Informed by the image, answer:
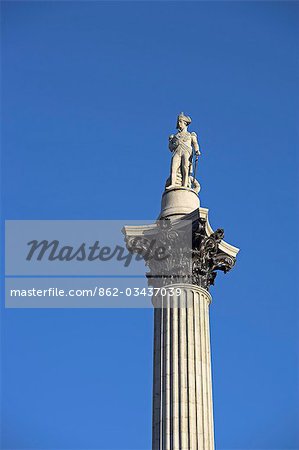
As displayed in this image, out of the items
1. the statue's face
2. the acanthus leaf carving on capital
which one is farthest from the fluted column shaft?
the statue's face

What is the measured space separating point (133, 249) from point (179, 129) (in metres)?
6.06

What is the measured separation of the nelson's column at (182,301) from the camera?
26484 mm

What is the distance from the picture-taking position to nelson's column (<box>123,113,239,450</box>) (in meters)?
26.5

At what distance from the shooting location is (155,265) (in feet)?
98.6

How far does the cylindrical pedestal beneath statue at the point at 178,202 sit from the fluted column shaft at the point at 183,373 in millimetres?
2980

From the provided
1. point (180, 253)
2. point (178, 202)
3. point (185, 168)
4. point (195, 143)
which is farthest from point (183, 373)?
point (195, 143)

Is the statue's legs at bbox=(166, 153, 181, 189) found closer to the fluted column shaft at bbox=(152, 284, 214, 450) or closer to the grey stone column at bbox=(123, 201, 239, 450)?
the grey stone column at bbox=(123, 201, 239, 450)

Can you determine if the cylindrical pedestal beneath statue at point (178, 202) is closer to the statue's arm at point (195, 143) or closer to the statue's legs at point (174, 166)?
the statue's legs at point (174, 166)

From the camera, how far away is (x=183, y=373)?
27.2 meters

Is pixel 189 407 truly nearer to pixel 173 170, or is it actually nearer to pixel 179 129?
pixel 173 170

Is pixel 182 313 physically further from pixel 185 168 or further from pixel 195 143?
pixel 195 143

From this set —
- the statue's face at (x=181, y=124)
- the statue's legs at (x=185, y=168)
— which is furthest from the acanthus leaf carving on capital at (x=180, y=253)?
the statue's face at (x=181, y=124)

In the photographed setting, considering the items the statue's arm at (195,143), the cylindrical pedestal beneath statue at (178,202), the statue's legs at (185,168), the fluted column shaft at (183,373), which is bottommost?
the fluted column shaft at (183,373)

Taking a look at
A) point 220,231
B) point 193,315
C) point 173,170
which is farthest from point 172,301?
point 173,170
